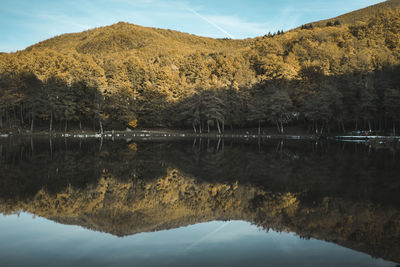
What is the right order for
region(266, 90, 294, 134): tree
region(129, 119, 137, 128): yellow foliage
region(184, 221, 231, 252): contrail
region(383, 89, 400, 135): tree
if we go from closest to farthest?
1. region(184, 221, 231, 252): contrail
2. region(383, 89, 400, 135): tree
3. region(266, 90, 294, 134): tree
4. region(129, 119, 137, 128): yellow foliage

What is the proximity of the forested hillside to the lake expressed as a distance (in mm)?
34872

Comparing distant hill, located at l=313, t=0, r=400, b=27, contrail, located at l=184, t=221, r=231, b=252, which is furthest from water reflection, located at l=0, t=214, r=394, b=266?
distant hill, located at l=313, t=0, r=400, b=27

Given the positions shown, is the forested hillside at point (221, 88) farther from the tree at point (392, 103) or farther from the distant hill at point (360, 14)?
the distant hill at point (360, 14)

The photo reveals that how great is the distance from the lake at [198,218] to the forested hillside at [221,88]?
34.9m

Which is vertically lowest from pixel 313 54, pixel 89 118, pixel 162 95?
pixel 89 118

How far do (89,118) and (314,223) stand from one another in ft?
183

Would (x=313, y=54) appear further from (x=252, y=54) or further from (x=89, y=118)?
(x=89, y=118)

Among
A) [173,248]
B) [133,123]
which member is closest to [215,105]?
[133,123]

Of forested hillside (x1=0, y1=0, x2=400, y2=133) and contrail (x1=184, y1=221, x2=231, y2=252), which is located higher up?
forested hillside (x1=0, y1=0, x2=400, y2=133)

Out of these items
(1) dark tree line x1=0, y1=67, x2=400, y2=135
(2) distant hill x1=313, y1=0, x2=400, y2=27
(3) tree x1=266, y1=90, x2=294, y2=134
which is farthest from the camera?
(2) distant hill x1=313, y1=0, x2=400, y2=27

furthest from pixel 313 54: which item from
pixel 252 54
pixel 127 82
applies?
pixel 127 82

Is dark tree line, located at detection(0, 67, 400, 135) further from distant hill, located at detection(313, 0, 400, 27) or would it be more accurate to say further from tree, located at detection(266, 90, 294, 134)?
distant hill, located at detection(313, 0, 400, 27)

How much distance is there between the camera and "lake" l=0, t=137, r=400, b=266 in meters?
5.55

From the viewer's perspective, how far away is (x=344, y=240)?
244 inches
